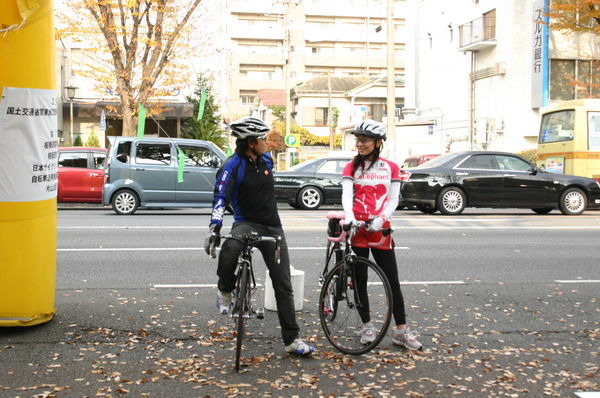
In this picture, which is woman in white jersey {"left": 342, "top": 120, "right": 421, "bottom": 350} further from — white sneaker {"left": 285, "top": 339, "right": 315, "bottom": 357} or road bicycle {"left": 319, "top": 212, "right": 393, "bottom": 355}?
white sneaker {"left": 285, "top": 339, "right": 315, "bottom": 357}

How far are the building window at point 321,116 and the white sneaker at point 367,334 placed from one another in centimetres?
5926

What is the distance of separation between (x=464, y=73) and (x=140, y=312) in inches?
1384

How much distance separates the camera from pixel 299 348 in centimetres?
577

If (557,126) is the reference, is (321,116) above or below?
above

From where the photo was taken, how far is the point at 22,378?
5238 millimetres

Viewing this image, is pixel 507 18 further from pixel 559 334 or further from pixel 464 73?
pixel 559 334

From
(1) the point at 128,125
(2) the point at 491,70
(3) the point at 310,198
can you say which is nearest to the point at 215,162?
(3) the point at 310,198

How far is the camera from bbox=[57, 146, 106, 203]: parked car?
20484 mm

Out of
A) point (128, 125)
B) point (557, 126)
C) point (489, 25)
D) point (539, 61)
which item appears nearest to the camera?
point (557, 126)

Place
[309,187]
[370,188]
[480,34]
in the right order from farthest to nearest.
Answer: [480,34], [309,187], [370,188]

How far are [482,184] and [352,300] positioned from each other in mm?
13038

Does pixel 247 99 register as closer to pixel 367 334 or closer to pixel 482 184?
pixel 482 184

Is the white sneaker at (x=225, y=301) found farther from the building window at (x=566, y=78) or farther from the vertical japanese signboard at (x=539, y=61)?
the building window at (x=566, y=78)

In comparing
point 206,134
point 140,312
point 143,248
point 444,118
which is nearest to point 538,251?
point 143,248
